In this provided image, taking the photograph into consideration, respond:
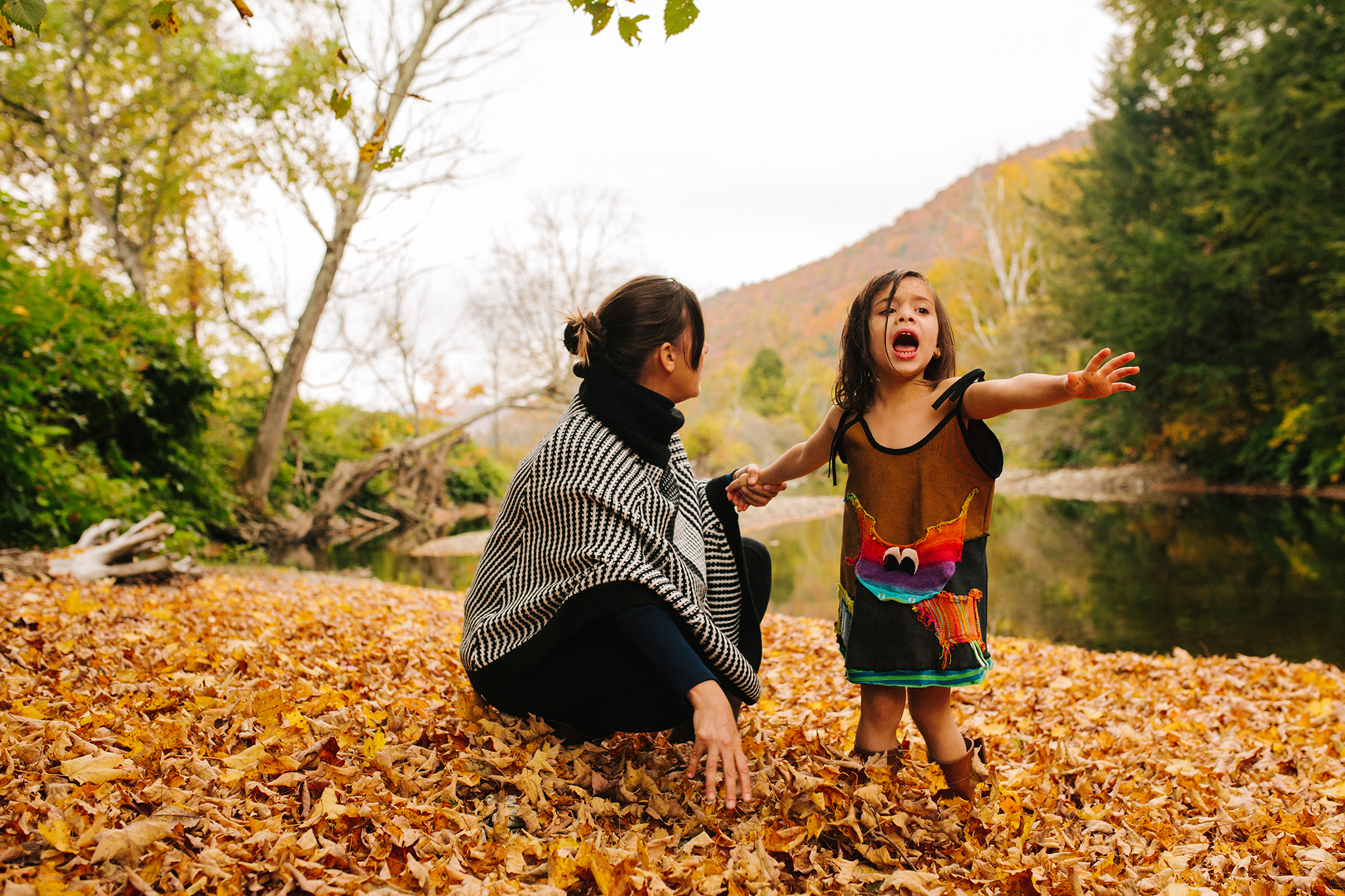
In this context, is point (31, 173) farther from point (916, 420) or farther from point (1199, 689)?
point (1199, 689)

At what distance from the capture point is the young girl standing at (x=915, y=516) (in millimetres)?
1889

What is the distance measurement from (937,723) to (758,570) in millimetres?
646

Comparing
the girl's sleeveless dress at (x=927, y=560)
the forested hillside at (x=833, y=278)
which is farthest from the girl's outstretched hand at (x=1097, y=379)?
the forested hillside at (x=833, y=278)

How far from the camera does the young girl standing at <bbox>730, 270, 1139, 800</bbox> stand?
189cm

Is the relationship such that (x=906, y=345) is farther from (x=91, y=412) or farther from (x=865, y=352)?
(x=91, y=412)

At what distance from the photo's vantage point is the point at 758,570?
2.31 meters

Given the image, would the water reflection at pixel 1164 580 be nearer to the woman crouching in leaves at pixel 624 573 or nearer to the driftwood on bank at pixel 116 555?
the woman crouching in leaves at pixel 624 573

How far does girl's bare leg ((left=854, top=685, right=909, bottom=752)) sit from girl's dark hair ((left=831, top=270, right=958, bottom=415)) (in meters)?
0.76

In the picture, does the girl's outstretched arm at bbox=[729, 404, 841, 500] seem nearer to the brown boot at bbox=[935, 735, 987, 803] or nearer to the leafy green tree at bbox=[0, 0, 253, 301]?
the brown boot at bbox=[935, 735, 987, 803]

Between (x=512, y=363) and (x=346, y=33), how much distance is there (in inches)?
720

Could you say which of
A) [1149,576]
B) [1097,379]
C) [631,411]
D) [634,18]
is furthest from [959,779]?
[1149,576]

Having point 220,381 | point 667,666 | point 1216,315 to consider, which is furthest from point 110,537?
point 1216,315

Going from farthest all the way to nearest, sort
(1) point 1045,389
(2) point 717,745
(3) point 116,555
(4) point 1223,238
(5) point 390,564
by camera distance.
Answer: (4) point 1223,238 → (5) point 390,564 → (3) point 116,555 → (1) point 1045,389 → (2) point 717,745

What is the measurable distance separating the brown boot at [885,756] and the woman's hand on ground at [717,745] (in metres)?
0.64
